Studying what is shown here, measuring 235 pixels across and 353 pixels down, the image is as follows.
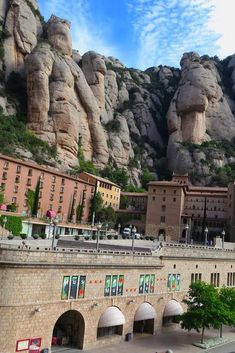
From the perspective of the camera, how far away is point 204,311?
125 ft

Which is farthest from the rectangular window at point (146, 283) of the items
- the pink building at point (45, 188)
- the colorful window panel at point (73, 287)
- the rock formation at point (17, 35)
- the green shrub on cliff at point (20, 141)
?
the rock formation at point (17, 35)

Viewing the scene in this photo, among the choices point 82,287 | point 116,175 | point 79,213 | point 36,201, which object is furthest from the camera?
point 116,175

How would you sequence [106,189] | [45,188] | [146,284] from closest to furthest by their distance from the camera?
[146,284] → [45,188] → [106,189]

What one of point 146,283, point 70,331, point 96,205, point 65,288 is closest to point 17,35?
point 96,205

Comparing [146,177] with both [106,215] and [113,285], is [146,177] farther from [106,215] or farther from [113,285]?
[113,285]

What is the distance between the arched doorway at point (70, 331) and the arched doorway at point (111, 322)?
2.01 metres

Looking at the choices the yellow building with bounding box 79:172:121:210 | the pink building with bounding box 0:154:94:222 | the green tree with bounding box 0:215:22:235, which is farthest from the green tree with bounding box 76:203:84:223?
the green tree with bounding box 0:215:22:235

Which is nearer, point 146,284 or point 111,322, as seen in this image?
point 111,322

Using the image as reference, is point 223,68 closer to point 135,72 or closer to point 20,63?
point 135,72

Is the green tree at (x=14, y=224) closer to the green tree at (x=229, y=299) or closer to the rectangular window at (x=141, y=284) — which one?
the rectangular window at (x=141, y=284)

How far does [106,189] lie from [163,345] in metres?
71.1

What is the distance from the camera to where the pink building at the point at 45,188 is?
74.2m

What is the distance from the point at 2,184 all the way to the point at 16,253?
46734mm

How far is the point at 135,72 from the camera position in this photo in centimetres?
17438
